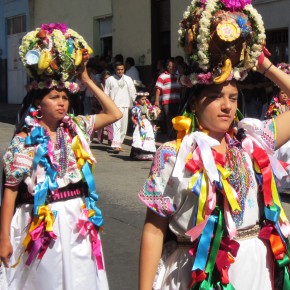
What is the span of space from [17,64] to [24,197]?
84.0 ft

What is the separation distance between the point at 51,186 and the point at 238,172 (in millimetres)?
1779

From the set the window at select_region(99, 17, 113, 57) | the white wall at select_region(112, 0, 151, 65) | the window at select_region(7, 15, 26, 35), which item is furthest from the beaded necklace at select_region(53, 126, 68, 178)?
the window at select_region(7, 15, 26, 35)

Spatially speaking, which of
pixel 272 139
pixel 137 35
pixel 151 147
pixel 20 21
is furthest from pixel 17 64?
pixel 272 139

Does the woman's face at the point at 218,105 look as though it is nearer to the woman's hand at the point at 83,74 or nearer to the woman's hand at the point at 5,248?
the woman's hand at the point at 83,74

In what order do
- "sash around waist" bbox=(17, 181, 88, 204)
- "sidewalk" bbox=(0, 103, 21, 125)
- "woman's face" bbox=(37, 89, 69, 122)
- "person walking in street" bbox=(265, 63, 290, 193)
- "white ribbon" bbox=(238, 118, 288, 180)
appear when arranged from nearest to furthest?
"white ribbon" bbox=(238, 118, 288, 180) < "sash around waist" bbox=(17, 181, 88, 204) < "woman's face" bbox=(37, 89, 69, 122) < "person walking in street" bbox=(265, 63, 290, 193) < "sidewalk" bbox=(0, 103, 21, 125)

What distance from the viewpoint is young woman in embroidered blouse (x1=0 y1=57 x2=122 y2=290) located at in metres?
4.66

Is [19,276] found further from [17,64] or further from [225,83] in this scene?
[17,64]

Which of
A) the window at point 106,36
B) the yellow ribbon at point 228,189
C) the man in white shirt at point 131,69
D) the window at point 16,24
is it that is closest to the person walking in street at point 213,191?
the yellow ribbon at point 228,189

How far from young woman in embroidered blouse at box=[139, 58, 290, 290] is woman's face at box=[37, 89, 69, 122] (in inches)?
67.5

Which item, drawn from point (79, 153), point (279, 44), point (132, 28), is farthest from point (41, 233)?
point (132, 28)

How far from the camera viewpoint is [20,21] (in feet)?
97.4

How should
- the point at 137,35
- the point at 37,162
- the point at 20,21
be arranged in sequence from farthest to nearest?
1. the point at 20,21
2. the point at 137,35
3. the point at 37,162

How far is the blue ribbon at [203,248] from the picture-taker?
10.1ft

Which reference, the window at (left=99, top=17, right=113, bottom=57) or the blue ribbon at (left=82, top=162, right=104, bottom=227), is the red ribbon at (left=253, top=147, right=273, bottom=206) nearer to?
the blue ribbon at (left=82, top=162, right=104, bottom=227)
